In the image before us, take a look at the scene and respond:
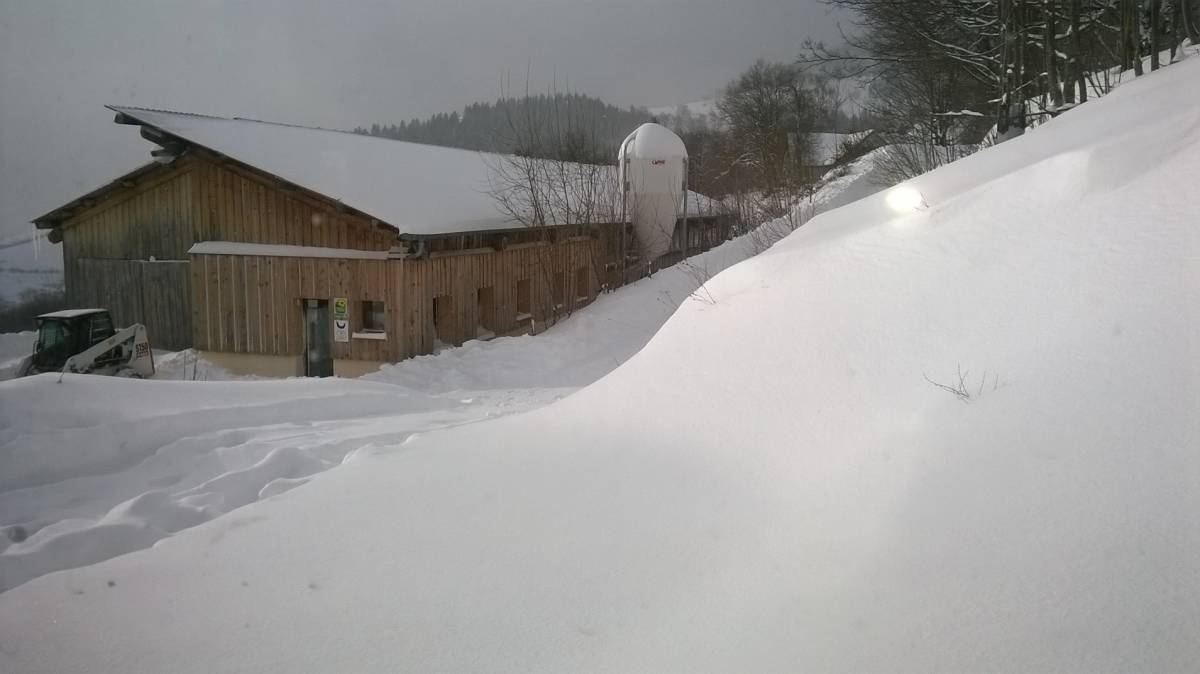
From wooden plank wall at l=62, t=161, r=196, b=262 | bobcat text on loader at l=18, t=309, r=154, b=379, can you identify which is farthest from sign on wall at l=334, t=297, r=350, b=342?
wooden plank wall at l=62, t=161, r=196, b=262

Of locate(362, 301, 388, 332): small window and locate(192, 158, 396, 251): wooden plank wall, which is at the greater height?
locate(192, 158, 396, 251): wooden plank wall

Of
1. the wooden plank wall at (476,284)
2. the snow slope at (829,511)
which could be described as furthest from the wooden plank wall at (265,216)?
the snow slope at (829,511)

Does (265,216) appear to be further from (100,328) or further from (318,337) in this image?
(100,328)

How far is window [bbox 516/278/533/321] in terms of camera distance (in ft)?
75.0

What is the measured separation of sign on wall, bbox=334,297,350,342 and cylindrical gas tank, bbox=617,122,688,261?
489 inches

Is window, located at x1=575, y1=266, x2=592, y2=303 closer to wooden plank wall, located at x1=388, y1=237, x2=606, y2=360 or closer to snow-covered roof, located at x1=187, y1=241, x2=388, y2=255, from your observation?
wooden plank wall, located at x1=388, y1=237, x2=606, y2=360

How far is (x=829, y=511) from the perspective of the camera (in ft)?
11.5

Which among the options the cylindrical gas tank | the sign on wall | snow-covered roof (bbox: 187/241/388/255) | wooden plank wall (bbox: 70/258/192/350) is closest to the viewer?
snow-covered roof (bbox: 187/241/388/255)

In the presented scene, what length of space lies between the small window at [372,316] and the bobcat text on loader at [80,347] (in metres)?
4.70

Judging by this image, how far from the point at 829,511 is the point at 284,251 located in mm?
17497

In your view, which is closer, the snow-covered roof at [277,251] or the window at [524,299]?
the snow-covered roof at [277,251]

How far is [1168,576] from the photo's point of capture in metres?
2.59

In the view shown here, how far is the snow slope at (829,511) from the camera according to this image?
278 centimetres

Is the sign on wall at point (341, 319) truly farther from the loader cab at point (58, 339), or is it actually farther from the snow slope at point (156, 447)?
the snow slope at point (156, 447)
